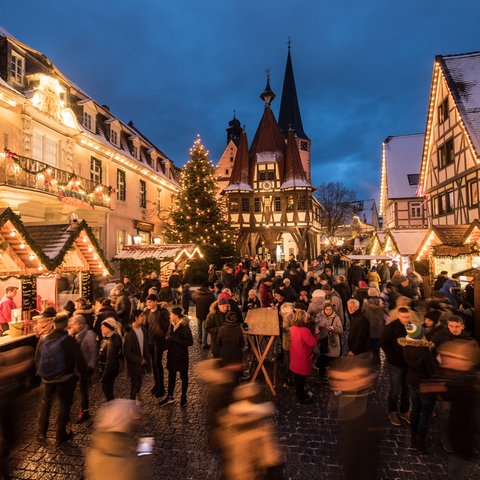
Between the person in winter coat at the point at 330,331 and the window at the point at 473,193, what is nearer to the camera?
the person in winter coat at the point at 330,331

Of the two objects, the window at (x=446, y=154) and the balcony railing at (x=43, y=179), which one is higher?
the window at (x=446, y=154)

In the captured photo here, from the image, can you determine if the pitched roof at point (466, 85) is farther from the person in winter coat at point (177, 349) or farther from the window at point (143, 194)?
the window at point (143, 194)

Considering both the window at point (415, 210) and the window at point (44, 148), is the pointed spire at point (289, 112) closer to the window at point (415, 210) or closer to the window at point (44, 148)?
the window at point (415, 210)

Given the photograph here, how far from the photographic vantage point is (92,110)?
2073cm

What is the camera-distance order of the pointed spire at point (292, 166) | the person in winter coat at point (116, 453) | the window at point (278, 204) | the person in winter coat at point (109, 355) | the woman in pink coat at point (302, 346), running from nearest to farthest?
the person in winter coat at point (116, 453)
the person in winter coat at point (109, 355)
the woman in pink coat at point (302, 346)
the pointed spire at point (292, 166)
the window at point (278, 204)

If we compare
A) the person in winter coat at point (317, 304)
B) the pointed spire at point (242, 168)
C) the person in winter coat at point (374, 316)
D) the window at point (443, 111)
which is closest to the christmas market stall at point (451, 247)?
the person in winter coat at point (374, 316)

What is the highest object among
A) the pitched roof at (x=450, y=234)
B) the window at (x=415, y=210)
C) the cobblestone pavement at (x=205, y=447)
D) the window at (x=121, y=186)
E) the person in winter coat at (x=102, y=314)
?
the window at (x=121, y=186)

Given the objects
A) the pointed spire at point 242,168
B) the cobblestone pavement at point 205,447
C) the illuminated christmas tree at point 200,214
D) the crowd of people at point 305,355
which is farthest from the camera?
the pointed spire at point 242,168

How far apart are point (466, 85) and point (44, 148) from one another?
2322 cm

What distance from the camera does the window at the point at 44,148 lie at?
15875 mm

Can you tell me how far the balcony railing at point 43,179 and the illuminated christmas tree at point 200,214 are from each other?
8591mm

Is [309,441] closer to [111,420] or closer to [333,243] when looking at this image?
[111,420]

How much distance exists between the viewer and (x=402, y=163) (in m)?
33.1

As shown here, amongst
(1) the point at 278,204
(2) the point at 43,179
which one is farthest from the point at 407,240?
(2) the point at 43,179
